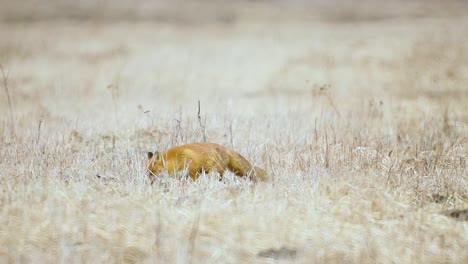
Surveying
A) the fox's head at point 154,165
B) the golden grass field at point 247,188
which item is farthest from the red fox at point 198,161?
the golden grass field at point 247,188

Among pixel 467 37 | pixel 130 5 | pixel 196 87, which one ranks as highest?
pixel 130 5

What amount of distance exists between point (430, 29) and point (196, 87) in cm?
1380

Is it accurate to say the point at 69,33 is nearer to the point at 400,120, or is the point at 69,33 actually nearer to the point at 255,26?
the point at 255,26

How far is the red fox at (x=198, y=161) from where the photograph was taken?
5.22 meters

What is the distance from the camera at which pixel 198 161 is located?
5.25 m

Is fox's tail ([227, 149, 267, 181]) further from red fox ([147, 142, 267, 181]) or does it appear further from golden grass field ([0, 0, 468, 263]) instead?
golden grass field ([0, 0, 468, 263])

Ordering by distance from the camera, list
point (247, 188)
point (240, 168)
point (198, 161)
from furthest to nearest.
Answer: point (240, 168) → point (198, 161) → point (247, 188)

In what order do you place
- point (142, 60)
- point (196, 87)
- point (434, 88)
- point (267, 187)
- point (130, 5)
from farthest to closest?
point (130, 5) < point (142, 60) < point (196, 87) < point (434, 88) < point (267, 187)

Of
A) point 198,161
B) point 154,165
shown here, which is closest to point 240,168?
point 198,161

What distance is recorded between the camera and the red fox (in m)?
5.22

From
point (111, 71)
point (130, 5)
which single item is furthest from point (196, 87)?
point (130, 5)

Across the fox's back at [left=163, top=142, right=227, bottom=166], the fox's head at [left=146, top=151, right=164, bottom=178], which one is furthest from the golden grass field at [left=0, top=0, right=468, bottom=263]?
the fox's back at [left=163, top=142, right=227, bottom=166]

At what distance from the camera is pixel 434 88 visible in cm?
1723

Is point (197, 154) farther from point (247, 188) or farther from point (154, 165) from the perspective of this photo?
point (247, 188)
